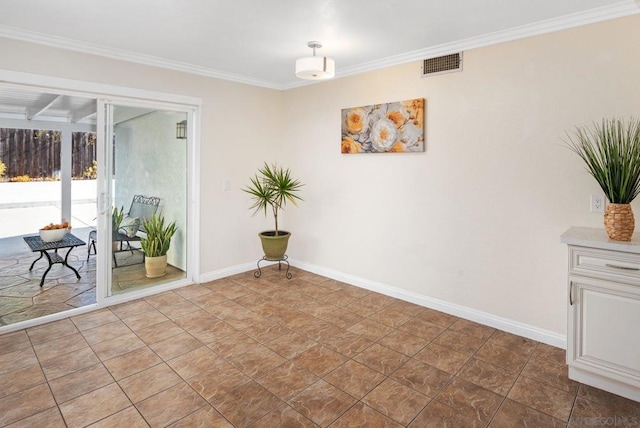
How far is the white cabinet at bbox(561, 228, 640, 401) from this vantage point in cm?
212

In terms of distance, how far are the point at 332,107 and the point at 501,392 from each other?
3393mm

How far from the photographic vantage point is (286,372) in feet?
8.20

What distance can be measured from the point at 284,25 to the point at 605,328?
3.07 m

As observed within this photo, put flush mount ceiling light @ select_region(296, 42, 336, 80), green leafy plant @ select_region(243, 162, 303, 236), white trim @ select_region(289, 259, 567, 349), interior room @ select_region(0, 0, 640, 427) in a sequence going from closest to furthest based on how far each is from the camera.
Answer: interior room @ select_region(0, 0, 640, 427) → white trim @ select_region(289, 259, 567, 349) → flush mount ceiling light @ select_region(296, 42, 336, 80) → green leafy plant @ select_region(243, 162, 303, 236)

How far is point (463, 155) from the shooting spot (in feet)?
10.9

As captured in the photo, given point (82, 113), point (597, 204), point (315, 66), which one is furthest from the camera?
point (82, 113)

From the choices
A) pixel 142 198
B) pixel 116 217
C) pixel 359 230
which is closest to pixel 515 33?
pixel 359 230

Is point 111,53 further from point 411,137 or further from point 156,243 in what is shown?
point 411,137

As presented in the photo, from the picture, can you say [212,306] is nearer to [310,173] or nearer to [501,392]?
[310,173]

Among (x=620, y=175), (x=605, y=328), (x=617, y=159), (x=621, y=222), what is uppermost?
(x=617, y=159)

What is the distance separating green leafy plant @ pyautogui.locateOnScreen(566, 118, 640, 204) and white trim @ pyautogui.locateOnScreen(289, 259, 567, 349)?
48.8 inches

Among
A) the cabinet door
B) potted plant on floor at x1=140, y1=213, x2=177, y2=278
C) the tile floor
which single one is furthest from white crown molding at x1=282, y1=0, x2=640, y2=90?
potted plant on floor at x1=140, y1=213, x2=177, y2=278

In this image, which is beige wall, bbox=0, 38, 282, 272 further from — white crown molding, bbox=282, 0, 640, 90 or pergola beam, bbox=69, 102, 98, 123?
white crown molding, bbox=282, 0, 640, 90

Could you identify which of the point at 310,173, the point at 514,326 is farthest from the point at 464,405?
the point at 310,173
